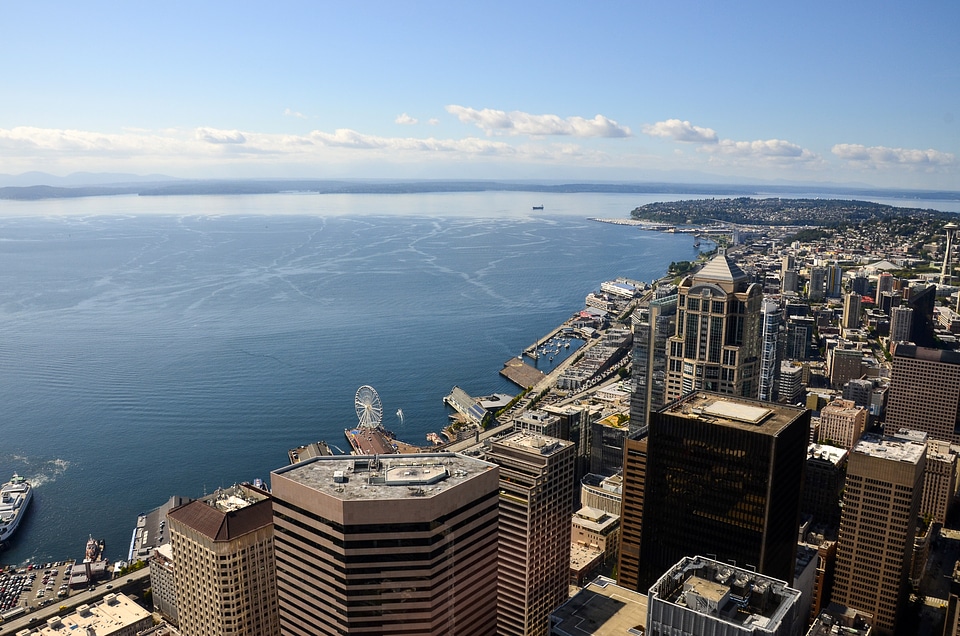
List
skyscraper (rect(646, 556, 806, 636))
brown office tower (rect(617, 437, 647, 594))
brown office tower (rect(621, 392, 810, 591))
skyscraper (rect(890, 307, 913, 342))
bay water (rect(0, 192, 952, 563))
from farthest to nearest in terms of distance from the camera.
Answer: skyscraper (rect(890, 307, 913, 342)) → bay water (rect(0, 192, 952, 563)) → brown office tower (rect(617, 437, 647, 594)) → brown office tower (rect(621, 392, 810, 591)) → skyscraper (rect(646, 556, 806, 636))

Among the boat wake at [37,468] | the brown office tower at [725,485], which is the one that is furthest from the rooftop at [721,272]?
the boat wake at [37,468]

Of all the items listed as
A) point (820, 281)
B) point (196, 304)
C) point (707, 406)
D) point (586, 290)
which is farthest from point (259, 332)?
point (820, 281)

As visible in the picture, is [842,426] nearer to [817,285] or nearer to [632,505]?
[632,505]

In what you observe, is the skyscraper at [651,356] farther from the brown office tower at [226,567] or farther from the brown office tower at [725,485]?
the brown office tower at [226,567]

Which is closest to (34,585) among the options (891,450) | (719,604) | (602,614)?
(602,614)

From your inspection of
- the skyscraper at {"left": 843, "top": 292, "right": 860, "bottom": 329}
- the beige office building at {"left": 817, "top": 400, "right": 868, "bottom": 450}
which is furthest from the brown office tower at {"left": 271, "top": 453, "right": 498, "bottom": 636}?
the skyscraper at {"left": 843, "top": 292, "right": 860, "bottom": 329}

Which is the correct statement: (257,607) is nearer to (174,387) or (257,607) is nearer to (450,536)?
(450,536)

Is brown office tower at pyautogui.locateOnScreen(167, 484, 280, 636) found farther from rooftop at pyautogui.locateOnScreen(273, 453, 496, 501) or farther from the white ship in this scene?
the white ship
